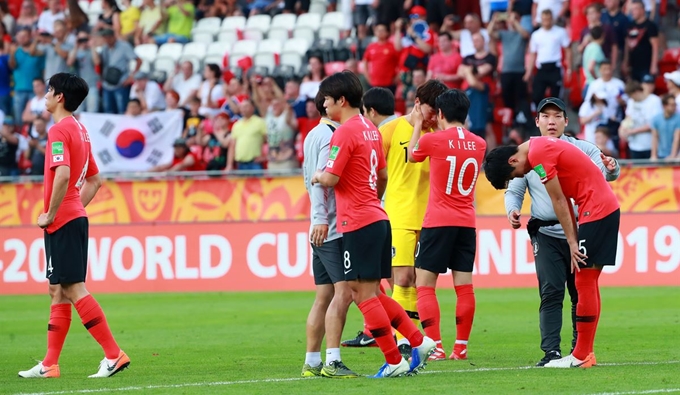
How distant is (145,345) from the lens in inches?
509

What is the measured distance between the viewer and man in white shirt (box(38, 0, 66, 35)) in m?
28.7

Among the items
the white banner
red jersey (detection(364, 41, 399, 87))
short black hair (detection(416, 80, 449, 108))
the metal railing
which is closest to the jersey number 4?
short black hair (detection(416, 80, 449, 108))

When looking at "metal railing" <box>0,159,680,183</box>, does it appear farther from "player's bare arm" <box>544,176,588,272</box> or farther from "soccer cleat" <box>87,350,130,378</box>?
"player's bare arm" <box>544,176,588,272</box>

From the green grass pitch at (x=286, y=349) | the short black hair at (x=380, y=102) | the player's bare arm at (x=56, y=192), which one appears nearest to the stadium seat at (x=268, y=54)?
the green grass pitch at (x=286, y=349)

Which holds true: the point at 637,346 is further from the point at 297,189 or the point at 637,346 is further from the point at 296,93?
the point at 296,93

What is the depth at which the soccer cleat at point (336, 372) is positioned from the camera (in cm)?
927

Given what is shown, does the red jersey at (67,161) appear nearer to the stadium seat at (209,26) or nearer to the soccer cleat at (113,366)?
the soccer cleat at (113,366)

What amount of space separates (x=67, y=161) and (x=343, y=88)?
234 cm

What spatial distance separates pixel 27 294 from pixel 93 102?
579cm

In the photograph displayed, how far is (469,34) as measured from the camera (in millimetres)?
23141

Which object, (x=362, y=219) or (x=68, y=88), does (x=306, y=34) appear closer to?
(x=68, y=88)

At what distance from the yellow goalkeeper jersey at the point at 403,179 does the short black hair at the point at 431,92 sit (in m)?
0.50

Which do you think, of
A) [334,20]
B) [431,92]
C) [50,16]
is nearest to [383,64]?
[334,20]

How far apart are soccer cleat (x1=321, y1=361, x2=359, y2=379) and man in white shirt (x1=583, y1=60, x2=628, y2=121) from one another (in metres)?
12.9
